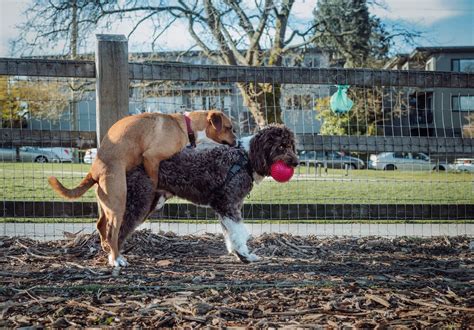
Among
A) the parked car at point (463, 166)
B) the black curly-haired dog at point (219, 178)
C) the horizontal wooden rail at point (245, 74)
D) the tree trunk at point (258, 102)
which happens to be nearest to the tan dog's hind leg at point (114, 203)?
the black curly-haired dog at point (219, 178)

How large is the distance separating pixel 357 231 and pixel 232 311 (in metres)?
4.68

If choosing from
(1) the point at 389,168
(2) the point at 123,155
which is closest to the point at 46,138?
(2) the point at 123,155

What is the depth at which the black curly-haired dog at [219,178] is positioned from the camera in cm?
532

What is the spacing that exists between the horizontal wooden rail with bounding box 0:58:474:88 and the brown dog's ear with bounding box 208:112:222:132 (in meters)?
0.65

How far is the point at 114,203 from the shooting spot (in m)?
5.11

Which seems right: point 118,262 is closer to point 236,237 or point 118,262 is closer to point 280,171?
point 236,237

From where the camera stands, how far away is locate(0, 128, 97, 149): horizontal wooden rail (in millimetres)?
6312

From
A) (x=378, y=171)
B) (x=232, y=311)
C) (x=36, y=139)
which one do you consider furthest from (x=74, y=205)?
(x=378, y=171)

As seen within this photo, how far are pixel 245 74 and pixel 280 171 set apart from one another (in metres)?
1.63

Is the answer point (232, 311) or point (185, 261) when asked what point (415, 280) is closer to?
point (232, 311)

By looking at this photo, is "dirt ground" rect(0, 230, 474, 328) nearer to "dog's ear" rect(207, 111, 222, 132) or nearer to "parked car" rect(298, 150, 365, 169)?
"dog's ear" rect(207, 111, 222, 132)

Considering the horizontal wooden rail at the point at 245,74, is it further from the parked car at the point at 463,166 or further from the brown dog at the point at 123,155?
the parked car at the point at 463,166

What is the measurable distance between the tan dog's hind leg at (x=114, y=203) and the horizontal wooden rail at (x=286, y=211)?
4.55 ft

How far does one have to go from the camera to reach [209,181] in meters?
5.52
